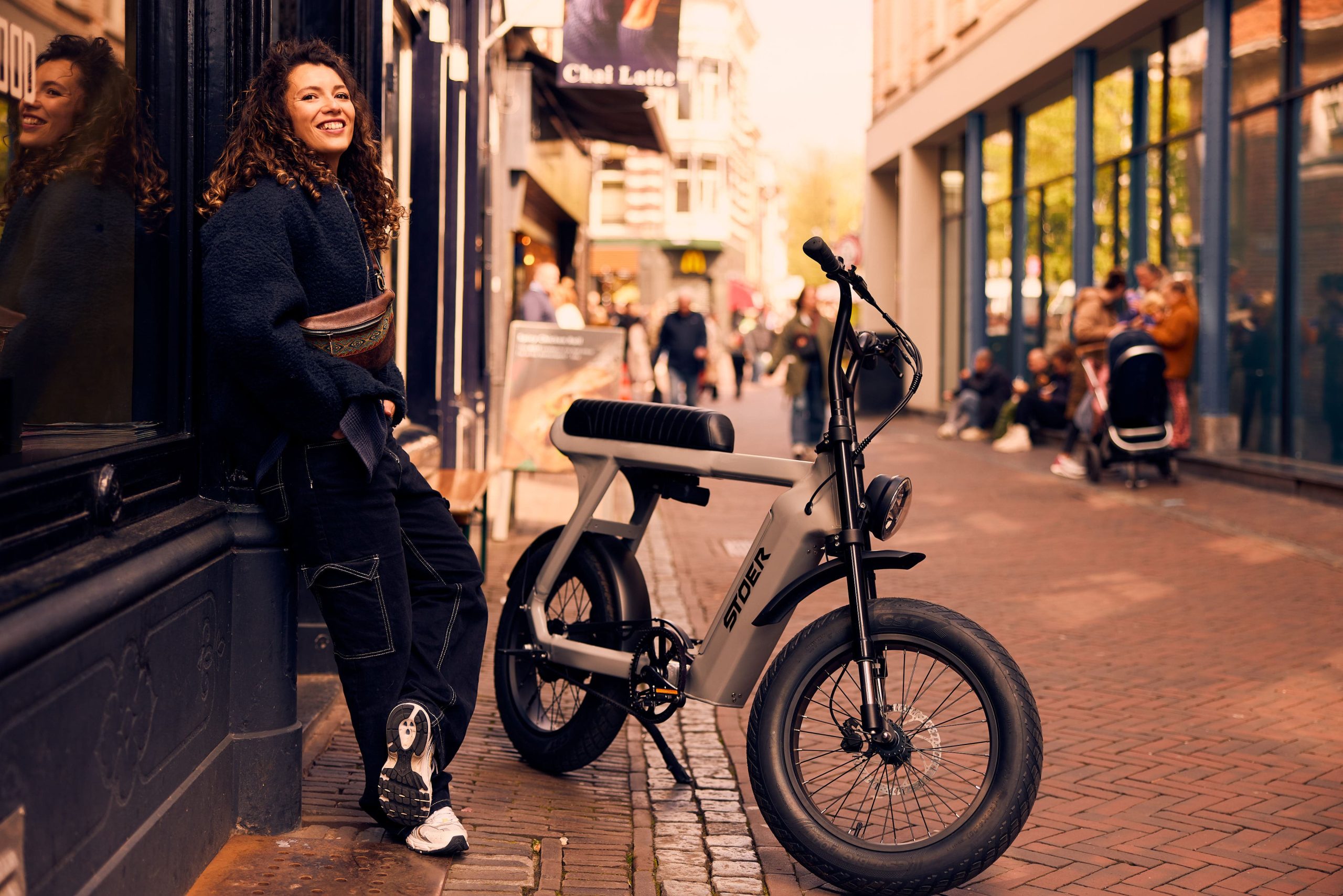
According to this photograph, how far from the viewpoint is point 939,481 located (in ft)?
43.8

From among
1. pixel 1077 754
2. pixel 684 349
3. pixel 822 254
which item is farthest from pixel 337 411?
pixel 684 349

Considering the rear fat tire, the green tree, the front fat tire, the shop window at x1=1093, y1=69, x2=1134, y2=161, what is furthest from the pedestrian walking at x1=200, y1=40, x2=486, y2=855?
the green tree

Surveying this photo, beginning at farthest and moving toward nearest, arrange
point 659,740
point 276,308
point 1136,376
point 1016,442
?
point 1016,442 < point 1136,376 < point 659,740 < point 276,308

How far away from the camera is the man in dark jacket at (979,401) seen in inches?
730

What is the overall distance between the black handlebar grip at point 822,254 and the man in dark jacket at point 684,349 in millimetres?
14597

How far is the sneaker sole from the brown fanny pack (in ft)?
3.82

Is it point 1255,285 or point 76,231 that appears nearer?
point 76,231

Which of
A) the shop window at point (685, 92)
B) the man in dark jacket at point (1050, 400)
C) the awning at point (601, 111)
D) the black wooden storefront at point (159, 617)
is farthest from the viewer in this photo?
the shop window at point (685, 92)

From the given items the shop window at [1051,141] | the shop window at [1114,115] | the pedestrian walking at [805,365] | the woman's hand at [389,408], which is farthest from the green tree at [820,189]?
the woman's hand at [389,408]

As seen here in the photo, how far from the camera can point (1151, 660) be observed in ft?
20.0

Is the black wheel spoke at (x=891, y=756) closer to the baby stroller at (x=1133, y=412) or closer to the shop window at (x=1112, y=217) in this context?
the baby stroller at (x=1133, y=412)

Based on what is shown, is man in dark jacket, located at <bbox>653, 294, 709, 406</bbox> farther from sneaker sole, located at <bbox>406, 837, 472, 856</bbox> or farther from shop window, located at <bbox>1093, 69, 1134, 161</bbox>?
sneaker sole, located at <bbox>406, 837, 472, 856</bbox>

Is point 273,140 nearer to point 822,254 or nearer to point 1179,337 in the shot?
point 822,254

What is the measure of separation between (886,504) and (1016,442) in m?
13.5
